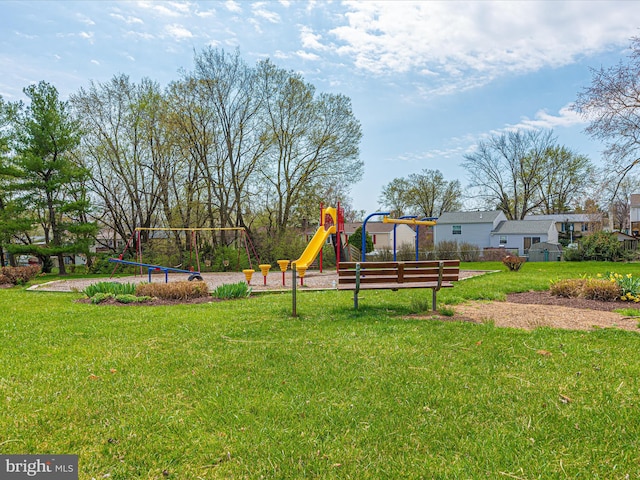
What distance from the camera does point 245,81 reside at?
86.6 feet

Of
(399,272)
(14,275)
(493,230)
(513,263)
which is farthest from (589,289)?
(493,230)

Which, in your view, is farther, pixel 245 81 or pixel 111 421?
pixel 245 81

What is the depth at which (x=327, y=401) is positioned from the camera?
127 inches

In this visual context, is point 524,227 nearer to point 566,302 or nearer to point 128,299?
point 566,302

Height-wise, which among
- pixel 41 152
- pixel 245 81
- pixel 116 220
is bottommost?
pixel 116 220

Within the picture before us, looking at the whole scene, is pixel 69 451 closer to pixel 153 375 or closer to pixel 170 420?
pixel 170 420

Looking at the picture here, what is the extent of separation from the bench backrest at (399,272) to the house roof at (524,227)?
40.7 m

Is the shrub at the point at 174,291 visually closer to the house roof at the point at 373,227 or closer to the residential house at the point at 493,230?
the residential house at the point at 493,230

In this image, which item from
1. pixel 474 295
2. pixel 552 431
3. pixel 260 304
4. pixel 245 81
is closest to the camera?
pixel 552 431

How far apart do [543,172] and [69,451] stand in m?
55.5

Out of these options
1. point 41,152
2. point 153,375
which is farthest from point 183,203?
point 153,375

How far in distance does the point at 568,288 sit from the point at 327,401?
7882 mm

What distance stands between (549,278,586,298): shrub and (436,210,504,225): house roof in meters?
37.0

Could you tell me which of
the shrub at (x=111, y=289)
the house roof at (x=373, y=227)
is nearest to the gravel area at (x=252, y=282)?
the shrub at (x=111, y=289)
